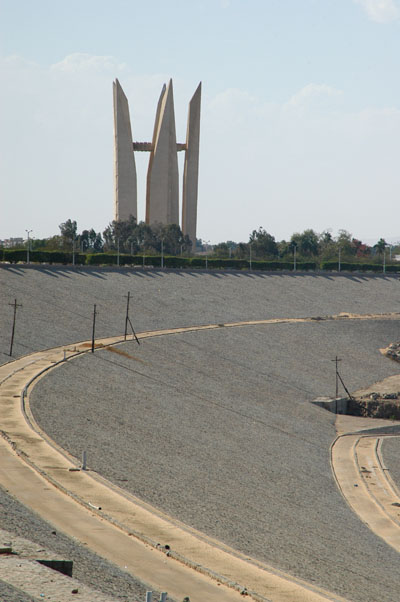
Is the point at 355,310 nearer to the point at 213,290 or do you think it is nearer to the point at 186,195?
the point at 213,290

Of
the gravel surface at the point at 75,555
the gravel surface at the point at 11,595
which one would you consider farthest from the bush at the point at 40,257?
the gravel surface at the point at 11,595

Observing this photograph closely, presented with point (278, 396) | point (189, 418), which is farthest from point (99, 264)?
point (189, 418)

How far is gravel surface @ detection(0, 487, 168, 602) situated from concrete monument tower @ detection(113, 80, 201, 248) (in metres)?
104

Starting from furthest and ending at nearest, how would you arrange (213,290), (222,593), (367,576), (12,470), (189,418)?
(213,290) < (189,418) < (12,470) < (367,576) < (222,593)

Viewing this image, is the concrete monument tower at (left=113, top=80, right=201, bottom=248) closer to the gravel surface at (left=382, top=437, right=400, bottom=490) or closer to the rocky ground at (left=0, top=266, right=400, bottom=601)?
the rocky ground at (left=0, top=266, right=400, bottom=601)

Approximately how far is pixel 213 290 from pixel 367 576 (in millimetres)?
63327

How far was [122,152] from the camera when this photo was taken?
4803 inches

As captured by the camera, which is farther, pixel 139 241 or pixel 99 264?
pixel 139 241

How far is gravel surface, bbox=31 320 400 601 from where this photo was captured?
26.5 metres

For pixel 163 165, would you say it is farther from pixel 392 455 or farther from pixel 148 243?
pixel 392 455

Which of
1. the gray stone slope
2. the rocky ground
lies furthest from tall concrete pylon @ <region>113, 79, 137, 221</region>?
the rocky ground

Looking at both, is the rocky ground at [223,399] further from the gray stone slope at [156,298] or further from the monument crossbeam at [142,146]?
the monument crossbeam at [142,146]

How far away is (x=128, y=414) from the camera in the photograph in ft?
136

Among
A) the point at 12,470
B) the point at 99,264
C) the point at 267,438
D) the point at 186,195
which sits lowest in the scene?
the point at 267,438
